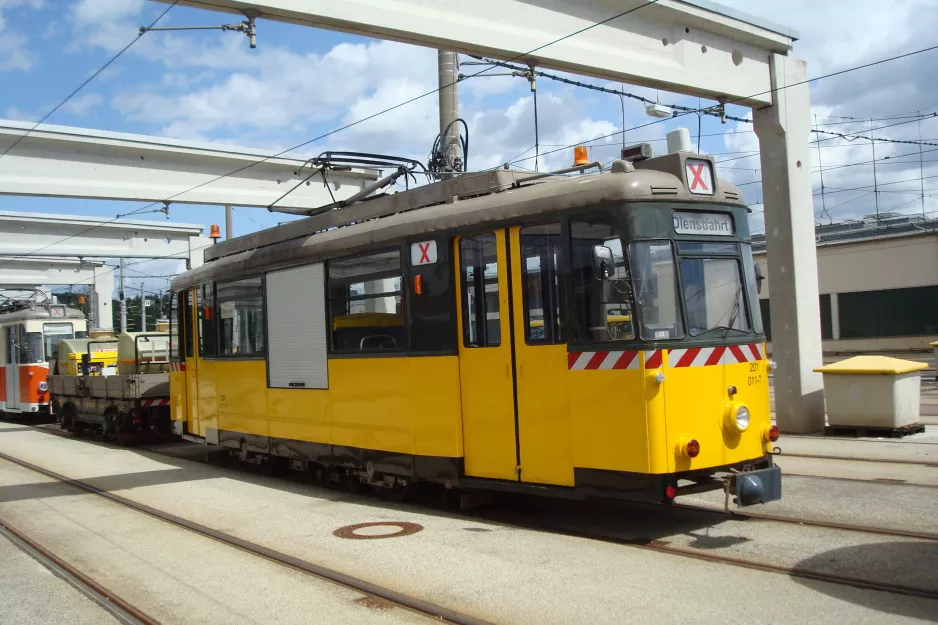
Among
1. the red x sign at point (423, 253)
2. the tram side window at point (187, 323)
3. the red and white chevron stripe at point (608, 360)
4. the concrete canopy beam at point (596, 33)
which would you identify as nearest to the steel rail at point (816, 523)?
the red and white chevron stripe at point (608, 360)

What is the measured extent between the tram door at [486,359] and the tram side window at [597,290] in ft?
2.54

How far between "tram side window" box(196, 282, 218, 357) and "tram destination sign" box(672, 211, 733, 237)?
804 centimetres

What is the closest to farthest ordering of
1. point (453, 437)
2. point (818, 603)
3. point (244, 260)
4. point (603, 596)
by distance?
point (818, 603)
point (603, 596)
point (453, 437)
point (244, 260)

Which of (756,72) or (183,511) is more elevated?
(756,72)

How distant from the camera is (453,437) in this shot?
844 centimetres

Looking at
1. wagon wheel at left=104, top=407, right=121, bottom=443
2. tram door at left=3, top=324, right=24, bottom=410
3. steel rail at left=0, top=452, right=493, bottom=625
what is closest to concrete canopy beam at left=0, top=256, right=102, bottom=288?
tram door at left=3, top=324, right=24, bottom=410

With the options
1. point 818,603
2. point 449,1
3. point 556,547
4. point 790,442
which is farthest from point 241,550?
point 790,442

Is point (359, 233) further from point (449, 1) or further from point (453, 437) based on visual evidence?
point (449, 1)

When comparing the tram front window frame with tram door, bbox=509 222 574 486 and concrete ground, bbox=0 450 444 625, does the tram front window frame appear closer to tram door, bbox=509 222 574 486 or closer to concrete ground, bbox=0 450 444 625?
tram door, bbox=509 222 574 486

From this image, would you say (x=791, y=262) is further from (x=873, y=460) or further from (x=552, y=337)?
(x=552, y=337)

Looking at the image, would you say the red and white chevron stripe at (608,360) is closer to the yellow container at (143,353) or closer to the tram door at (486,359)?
the tram door at (486,359)

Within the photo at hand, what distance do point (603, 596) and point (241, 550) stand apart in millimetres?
3641

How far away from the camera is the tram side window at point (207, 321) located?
43.3ft

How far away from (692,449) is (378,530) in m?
3.18
